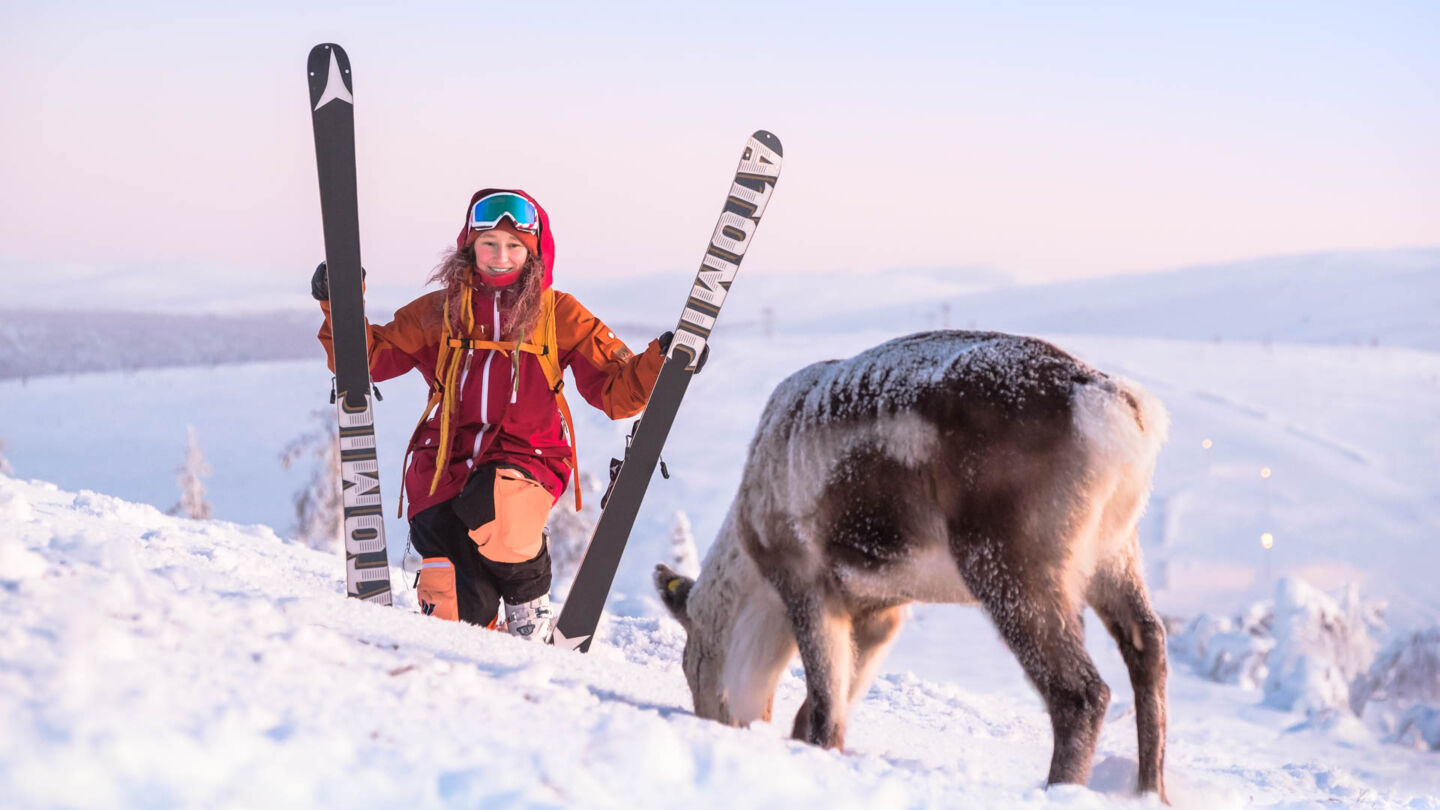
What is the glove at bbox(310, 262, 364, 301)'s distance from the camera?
17.3 feet

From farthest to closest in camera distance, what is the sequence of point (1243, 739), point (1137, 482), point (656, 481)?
point (656, 481)
point (1243, 739)
point (1137, 482)

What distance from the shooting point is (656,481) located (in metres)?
40.4

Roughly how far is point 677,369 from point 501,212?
115 centimetres

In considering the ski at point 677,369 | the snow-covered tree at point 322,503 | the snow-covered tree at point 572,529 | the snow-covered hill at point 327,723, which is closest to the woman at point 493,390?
the ski at point 677,369

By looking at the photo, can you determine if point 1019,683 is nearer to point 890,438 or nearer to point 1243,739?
point 1243,739

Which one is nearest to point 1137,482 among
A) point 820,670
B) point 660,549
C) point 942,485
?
point 942,485

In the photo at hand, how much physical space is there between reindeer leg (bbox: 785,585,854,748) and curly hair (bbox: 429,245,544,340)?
1.93m

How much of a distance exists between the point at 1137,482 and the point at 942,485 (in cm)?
69

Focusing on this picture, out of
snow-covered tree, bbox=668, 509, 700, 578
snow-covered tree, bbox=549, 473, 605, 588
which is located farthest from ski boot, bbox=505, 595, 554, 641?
snow-covered tree, bbox=549, 473, 605, 588

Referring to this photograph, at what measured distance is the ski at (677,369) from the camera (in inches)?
213

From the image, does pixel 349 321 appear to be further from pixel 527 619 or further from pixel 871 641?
pixel 871 641

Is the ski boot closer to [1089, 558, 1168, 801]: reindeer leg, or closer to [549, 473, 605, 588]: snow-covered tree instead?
[1089, 558, 1168, 801]: reindeer leg

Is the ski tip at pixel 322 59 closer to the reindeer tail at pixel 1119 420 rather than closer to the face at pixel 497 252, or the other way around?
the face at pixel 497 252

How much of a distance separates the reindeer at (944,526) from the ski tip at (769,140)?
1.53 meters
